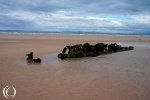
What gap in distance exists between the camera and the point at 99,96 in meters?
5.95

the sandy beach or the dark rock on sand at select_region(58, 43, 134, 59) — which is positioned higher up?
the dark rock on sand at select_region(58, 43, 134, 59)

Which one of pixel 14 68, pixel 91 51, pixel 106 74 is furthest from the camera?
pixel 91 51

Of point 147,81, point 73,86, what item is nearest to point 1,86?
point 73,86

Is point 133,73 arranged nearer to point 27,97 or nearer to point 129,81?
point 129,81

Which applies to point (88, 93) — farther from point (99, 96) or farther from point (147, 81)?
point (147, 81)

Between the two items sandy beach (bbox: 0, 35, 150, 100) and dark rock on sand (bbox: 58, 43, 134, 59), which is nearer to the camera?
sandy beach (bbox: 0, 35, 150, 100)

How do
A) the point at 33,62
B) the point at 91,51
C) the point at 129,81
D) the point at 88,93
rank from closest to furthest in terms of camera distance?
the point at 88,93
the point at 129,81
the point at 33,62
the point at 91,51

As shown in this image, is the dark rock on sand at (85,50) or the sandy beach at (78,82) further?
the dark rock on sand at (85,50)

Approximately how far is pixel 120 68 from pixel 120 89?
3.22 metres

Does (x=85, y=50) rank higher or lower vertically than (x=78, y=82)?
higher

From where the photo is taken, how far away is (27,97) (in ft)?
18.8

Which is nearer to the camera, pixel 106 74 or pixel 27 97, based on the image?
pixel 27 97

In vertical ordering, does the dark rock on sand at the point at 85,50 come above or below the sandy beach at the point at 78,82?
above

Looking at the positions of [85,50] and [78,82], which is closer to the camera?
[78,82]
